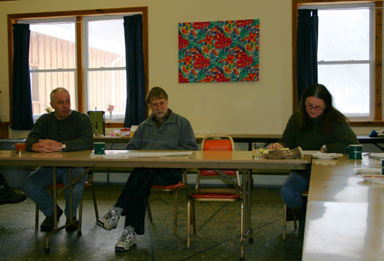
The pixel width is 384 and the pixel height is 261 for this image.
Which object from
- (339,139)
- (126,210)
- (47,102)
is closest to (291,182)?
(339,139)

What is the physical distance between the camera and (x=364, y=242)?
0.97m

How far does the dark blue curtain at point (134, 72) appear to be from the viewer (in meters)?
5.94

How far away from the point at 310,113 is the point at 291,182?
0.56 metres

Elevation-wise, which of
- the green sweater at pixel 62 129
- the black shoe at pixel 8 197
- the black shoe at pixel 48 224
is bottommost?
the black shoe at pixel 48 224

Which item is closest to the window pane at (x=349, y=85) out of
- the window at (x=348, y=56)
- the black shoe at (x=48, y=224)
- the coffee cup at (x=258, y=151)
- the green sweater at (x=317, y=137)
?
the window at (x=348, y=56)

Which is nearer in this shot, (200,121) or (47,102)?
(200,121)

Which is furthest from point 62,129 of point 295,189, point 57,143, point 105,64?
point 105,64

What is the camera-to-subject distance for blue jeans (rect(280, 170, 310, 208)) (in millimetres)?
2812

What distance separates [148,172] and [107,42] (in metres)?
3.59

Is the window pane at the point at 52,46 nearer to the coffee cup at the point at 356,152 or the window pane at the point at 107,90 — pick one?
the window pane at the point at 107,90

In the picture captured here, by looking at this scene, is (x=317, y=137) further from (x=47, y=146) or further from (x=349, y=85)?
(x=349, y=85)

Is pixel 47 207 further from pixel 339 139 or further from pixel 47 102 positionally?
pixel 47 102

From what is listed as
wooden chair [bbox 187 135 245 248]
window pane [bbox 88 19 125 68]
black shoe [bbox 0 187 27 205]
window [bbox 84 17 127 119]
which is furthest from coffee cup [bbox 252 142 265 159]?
window pane [bbox 88 19 125 68]

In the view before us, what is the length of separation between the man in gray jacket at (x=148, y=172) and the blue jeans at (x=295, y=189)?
86 cm
